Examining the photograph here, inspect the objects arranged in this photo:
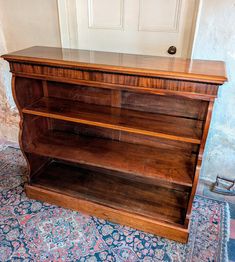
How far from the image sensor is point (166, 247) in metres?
1.51

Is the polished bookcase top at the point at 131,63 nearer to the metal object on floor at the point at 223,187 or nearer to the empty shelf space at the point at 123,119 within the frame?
the empty shelf space at the point at 123,119

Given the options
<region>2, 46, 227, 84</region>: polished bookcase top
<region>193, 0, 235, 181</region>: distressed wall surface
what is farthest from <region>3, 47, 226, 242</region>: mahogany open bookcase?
<region>193, 0, 235, 181</region>: distressed wall surface

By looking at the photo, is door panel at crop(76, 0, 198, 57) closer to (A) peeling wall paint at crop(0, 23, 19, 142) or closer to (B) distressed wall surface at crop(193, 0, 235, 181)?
(B) distressed wall surface at crop(193, 0, 235, 181)

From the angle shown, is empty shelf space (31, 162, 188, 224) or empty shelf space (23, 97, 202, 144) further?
empty shelf space (31, 162, 188, 224)

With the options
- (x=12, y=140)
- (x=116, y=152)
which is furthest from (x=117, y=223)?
(x=12, y=140)

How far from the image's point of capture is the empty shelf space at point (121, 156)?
1.45m

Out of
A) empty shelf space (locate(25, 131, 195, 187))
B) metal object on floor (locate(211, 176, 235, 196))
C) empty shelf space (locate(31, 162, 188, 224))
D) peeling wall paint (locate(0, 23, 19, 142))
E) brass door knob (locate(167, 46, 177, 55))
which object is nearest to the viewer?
empty shelf space (locate(25, 131, 195, 187))

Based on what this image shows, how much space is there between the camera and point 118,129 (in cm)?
141

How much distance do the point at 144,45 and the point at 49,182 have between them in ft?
4.16

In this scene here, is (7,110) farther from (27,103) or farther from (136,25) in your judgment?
(136,25)

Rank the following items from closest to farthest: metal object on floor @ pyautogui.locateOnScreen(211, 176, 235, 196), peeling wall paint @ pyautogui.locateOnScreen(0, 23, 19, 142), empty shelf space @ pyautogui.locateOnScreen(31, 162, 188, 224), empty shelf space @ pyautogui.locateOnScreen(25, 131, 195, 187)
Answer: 1. empty shelf space @ pyautogui.locateOnScreen(25, 131, 195, 187)
2. empty shelf space @ pyautogui.locateOnScreen(31, 162, 188, 224)
3. metal object on floor @ pyautogui.locateOnScreen(211, 176, 235, 196)
4. peeling wall paint @ pyautogui.locateOnScreen(0, 23, 19, 142)

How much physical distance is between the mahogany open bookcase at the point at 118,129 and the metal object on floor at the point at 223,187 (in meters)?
0.33

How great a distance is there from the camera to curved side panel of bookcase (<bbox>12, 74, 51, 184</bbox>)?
155cm

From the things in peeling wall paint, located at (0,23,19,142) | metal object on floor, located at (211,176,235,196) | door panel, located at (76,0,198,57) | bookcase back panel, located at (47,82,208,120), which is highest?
door panel, located at (76,0,198,57)
